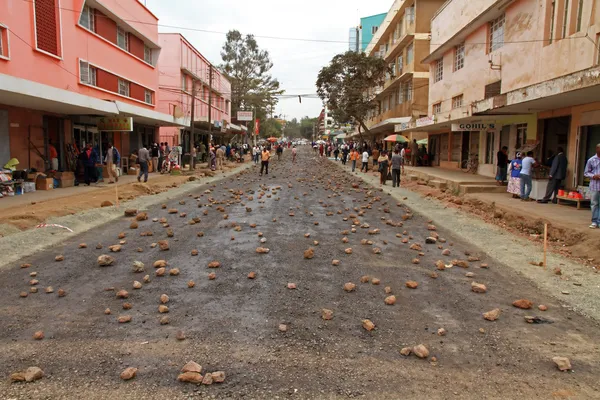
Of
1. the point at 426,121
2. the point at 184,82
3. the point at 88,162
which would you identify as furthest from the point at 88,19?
the point at 184,82

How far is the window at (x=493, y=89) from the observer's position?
64.6ft

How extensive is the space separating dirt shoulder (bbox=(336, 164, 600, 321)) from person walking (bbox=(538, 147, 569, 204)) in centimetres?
186

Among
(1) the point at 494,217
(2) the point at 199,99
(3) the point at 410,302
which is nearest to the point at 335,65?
(2) the point at 199,99

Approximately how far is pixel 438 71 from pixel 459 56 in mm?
3821

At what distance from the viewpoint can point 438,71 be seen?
2884 cm

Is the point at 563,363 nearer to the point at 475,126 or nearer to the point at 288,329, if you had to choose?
the point at 288,329

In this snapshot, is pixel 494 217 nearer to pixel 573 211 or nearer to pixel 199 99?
pixel 573 211

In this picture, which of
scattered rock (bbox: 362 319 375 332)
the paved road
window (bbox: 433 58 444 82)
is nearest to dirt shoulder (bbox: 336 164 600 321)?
the paved road

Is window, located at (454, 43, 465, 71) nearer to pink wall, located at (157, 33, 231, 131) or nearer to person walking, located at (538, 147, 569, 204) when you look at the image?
person walking, located at (538, 147, 569, 204)

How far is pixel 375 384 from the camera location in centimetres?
336

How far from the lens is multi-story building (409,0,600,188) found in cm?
1261

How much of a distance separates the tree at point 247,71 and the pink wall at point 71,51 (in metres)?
37.1

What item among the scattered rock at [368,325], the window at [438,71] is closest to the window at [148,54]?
the window at [438,71]

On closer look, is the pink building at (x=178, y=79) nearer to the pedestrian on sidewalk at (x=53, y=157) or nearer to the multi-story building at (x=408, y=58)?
the pedestrian on sidewalk at (x=53, y=157)
